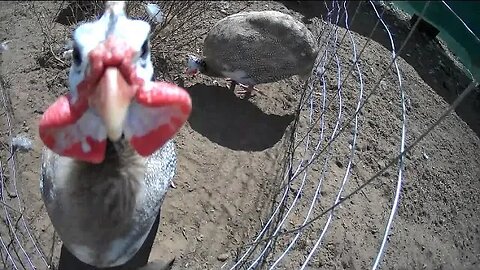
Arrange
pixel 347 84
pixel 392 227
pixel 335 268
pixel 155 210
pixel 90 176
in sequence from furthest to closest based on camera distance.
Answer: pixel 347 84
pixel 392 227
pixel 335 268
pixel 155 210
pixel 90 176

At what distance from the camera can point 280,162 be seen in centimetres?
297

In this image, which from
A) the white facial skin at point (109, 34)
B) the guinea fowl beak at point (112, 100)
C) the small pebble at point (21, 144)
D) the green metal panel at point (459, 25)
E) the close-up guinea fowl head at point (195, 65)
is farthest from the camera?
the green metal panel at point (459, 25)

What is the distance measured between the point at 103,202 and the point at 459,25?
2746 mm

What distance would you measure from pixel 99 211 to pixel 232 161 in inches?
50.3

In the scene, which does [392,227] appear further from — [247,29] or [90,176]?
[90,176]

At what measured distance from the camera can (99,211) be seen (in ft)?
5.70

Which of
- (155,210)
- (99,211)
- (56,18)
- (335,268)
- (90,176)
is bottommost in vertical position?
(56,18)

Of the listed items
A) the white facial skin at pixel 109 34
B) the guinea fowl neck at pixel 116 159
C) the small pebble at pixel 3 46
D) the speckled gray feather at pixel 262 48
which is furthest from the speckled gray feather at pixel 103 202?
the small pebble at pixel 3 46

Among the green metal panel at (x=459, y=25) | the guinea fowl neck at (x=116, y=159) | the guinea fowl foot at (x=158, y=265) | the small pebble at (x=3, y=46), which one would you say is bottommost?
the small pebble at (x=3, y=46)

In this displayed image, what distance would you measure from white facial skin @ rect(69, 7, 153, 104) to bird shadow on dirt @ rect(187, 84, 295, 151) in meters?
1.45

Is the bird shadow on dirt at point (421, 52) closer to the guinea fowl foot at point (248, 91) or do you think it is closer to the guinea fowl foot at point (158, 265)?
the guinea fowl foot at point (248, 91)

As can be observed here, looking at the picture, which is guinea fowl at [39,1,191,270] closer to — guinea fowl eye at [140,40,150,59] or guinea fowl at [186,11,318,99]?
guinea fowl eye at [140,40,150,59]

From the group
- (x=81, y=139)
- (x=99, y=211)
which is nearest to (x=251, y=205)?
(x=99, y=211)

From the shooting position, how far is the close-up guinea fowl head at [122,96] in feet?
4.70
